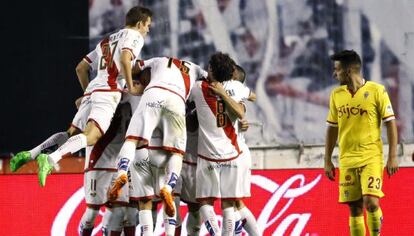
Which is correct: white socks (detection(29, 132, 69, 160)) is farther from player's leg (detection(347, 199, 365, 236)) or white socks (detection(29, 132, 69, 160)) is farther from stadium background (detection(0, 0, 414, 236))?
stadium background (detection(0, 0, 414, 236))

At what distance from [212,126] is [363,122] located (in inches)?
55.6

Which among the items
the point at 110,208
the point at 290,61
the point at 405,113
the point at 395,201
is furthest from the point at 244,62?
the point at 110,208

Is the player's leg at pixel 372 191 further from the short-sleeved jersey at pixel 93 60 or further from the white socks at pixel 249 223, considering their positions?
the short-sleeved jersey at pixel 93 60

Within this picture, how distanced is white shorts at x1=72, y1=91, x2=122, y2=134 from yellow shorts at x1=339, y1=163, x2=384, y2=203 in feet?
7.10

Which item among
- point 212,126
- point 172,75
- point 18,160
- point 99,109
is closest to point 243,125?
point 212,126

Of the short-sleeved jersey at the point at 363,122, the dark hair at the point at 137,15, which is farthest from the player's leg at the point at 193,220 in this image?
the dark hair at the point at 137,15

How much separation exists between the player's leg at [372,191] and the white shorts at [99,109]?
234cm

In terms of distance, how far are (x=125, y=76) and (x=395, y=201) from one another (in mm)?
3497

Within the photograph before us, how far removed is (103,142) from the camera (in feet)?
32.7

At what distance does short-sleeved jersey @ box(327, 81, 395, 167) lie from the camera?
9.38 meters

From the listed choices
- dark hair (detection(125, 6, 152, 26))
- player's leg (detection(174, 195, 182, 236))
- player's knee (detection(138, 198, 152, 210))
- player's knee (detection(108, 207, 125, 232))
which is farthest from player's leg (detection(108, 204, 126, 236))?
dark hair (detection(125, 6, 152, 26))

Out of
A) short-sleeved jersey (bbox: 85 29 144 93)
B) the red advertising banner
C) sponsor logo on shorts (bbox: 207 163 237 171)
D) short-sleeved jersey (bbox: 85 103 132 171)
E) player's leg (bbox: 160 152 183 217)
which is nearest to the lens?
player's leg (bbox: 160 152 183 217)

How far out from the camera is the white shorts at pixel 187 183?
1013 centimetres

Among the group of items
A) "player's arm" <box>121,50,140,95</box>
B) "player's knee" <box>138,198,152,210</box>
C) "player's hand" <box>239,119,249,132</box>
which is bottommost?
"player's knee" <box>138,198,152,210</box>
